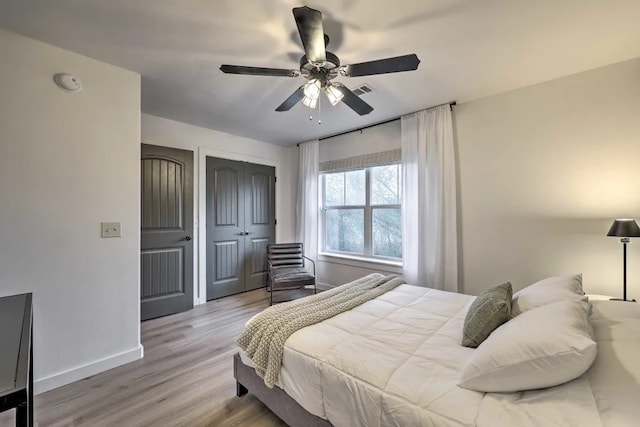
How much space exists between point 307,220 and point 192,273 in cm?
190

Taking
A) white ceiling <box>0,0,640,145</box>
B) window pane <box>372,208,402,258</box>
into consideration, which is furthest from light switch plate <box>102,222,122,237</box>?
window pane <box>372,208,402,258</box>

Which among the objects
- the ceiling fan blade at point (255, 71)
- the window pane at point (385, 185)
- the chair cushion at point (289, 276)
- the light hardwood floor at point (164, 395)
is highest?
the ceiling fan blade at point (255, 71)

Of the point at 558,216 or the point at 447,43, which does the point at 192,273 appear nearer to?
the point at 447,43

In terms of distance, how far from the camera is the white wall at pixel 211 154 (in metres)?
3.47

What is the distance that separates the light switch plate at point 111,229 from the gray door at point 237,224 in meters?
1.63

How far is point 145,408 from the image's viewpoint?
1.76 m

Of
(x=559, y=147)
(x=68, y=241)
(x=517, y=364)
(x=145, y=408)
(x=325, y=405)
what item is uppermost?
(x=559, y=147)

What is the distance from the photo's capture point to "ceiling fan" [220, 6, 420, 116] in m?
1.46

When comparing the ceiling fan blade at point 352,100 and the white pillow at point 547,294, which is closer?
the white pillow at point 547,294

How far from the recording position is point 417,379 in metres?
1.13

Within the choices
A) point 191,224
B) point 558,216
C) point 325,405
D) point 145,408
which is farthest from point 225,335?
point 558,216

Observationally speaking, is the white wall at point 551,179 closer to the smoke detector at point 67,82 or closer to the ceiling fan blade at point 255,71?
the ceiling fan blade at point 255,71

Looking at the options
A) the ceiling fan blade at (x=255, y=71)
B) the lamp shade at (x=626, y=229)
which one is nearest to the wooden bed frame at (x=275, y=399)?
the ceiling fan blade at (x=255, y=71)

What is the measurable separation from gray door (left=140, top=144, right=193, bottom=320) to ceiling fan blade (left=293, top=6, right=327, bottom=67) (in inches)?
99.8
